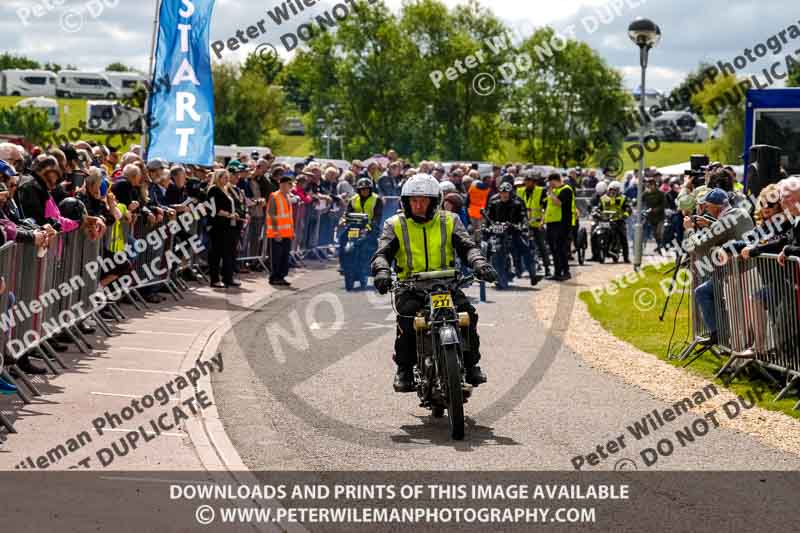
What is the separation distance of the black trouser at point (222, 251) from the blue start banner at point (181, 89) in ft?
5.78

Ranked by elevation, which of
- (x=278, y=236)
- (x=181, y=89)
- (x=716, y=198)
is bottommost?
(x=278, y=236)

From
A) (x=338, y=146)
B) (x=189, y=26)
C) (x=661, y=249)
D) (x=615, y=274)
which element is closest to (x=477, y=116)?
(x=338, y=146)

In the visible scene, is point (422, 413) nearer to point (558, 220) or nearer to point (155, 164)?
point (155, 164)

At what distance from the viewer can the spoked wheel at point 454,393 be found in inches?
375

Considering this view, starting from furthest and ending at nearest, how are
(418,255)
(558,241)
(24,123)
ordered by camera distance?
(24,123), (558,241), (418,255)

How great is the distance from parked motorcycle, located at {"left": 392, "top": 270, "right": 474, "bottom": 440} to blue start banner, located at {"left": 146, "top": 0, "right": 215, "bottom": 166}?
350 inches

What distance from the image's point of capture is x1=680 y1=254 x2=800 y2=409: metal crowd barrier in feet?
37.6

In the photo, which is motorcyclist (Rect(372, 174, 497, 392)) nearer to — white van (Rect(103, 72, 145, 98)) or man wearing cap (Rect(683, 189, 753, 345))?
man wearing cap (Rect(683, 189, 753, 345))

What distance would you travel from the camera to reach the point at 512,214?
24.4 m

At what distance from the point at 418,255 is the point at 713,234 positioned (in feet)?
14.3

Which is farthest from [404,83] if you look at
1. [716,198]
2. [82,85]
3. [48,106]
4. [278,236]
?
[716,198]

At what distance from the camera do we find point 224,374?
1272cm

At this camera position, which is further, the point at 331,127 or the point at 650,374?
the point at 331,127

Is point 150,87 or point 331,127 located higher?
point 331,127
